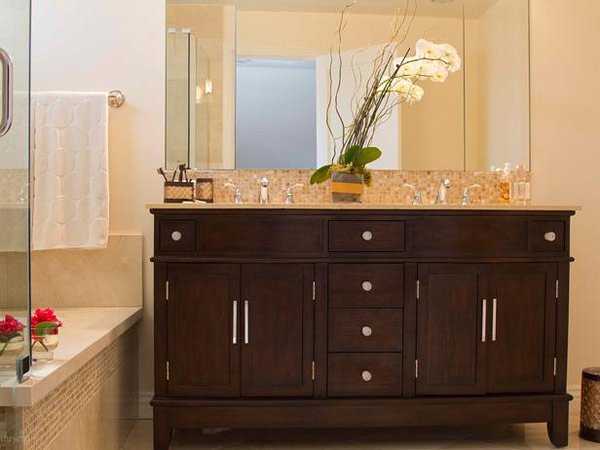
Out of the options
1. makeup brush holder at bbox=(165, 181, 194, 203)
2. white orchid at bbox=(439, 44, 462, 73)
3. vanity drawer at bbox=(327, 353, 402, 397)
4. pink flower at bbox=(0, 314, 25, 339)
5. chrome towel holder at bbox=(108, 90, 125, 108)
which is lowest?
vanity drawer at bbox=(327, 353, 402, 397)

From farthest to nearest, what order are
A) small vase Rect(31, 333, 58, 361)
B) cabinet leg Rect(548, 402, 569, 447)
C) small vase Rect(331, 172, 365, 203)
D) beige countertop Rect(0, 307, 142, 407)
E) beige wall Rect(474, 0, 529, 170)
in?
beige wall Rect(474, 0, 529, 170), small vase Rect(331, 172, 365, 203), cabinet leg Rect(548, 402, 569, 447), small vase Rect(31, 333, 58, 361), beige countertop Rect(0, 307, 142, 407)

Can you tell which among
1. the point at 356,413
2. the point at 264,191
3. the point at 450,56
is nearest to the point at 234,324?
the point at 356,413

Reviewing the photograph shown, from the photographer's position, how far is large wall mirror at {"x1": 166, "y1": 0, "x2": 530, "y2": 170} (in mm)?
2631

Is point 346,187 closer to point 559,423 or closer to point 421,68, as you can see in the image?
point 421,68

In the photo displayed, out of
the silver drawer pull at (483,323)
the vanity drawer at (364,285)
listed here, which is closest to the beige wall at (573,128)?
the silver drawer pull at (483,323)

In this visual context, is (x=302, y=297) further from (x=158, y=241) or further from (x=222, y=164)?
(x=222, y=164)

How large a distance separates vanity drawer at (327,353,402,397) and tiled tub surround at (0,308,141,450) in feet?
2.65

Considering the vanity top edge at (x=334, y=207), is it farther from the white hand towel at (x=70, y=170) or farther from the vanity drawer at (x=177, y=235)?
the white hand towel at (x=70, y=170)

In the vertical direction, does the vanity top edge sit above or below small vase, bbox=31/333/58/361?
above

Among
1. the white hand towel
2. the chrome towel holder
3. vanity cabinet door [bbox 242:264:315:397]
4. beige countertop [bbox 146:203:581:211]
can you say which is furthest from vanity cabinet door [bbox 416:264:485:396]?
the chrome towel holder

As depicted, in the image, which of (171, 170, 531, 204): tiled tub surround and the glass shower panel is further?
(171, 170, 531, 204): tiled tub surround

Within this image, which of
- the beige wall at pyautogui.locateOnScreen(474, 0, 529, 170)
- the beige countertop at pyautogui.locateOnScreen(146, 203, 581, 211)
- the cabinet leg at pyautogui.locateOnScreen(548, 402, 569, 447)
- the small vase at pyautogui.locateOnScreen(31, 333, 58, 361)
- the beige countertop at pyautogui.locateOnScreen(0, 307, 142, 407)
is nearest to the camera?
the beige countertop at pyautogui.locateOnScreen(0, 307, 142, 407)

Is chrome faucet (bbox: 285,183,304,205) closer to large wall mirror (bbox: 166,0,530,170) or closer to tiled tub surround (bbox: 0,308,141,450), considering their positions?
large wall mirror (bbox: 166,0,530,170)

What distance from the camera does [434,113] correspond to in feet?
8.80
